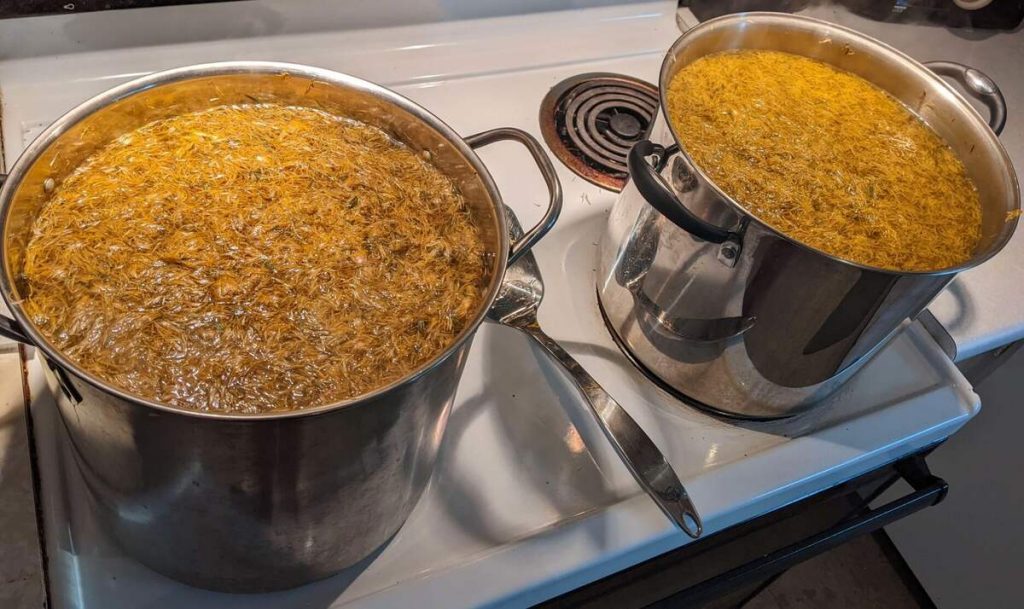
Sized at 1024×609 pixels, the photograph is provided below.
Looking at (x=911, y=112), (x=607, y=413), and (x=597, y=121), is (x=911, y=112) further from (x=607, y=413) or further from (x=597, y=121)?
(x=607, y=413)

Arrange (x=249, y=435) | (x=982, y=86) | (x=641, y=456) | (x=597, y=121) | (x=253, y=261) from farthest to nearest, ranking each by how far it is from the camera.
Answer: (x=597, y=121)
(x=982, y=86)
(x=641, y=456)
(x=253, y=261)
(x=249, y=435)

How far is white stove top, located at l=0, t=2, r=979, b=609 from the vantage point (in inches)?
32.0

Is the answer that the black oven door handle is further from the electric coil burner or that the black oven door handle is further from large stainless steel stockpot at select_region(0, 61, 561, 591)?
the electric coil burner

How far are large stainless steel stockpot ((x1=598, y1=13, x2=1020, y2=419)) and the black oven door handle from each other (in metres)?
0.17

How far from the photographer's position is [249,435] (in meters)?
0.58

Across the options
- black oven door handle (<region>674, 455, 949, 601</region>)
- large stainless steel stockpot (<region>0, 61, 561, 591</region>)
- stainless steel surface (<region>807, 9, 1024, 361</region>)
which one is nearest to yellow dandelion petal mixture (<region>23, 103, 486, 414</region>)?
large stainless steel stockpot (<region>0, 61, 561, 591</region>)

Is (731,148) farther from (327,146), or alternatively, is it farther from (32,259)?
(32,259)

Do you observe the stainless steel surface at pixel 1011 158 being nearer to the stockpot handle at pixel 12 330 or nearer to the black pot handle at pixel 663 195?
the black pot handle at pixel 663 195

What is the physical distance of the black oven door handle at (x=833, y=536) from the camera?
3.22 feet

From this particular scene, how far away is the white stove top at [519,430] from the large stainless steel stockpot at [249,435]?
6cm

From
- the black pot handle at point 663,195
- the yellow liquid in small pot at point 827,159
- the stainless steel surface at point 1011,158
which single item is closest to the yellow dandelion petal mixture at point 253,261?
the black pot handle at point 663,195

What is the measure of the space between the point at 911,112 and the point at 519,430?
2.62 ft

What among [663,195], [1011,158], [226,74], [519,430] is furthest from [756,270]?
[1011,158]

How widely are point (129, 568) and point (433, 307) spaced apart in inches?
16.6
